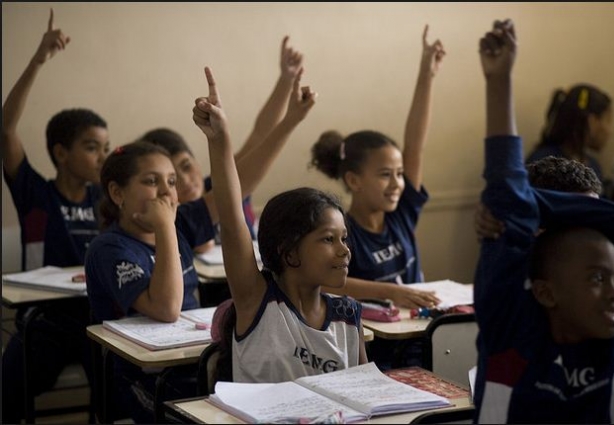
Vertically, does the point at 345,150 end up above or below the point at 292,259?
above

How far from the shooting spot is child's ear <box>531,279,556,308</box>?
1.78m

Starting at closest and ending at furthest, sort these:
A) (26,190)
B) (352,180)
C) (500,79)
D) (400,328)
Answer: (500,79) → (400,328) → (352,180) → (26,190)

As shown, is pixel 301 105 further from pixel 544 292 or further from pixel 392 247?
pixel 544 292

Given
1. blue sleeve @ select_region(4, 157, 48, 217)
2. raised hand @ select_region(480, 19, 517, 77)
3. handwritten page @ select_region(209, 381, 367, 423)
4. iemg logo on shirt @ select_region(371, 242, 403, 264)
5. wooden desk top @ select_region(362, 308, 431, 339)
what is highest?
raised hand @ select_region(480, 19, 517, 77)

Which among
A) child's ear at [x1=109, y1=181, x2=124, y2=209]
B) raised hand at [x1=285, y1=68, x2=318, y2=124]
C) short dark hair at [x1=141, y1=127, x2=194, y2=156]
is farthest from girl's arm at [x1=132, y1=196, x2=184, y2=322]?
short dark hair at [x1=141, y1=127, x2=194, y2=156]

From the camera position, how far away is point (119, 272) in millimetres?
2793

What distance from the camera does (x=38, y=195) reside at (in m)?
3.96

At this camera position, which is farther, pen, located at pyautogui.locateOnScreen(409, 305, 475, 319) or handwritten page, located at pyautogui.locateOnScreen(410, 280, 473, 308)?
handwritten page, located at pyautogui.locateOnScreen(410, 280, 473, 308)

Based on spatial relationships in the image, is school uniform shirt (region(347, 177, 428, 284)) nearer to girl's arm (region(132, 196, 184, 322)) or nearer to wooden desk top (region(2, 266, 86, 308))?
girl's arm (region(132, 196, 184, 322))

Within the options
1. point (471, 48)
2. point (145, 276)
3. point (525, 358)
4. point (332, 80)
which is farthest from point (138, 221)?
point (471, 48)

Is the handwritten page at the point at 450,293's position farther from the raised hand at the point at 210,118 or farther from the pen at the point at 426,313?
the raised hand at the point at 210,118

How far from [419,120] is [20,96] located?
153cm

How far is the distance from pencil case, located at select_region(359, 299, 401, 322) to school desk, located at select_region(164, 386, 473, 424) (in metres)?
0.84

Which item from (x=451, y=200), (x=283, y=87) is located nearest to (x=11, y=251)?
(x=283, y=87)
